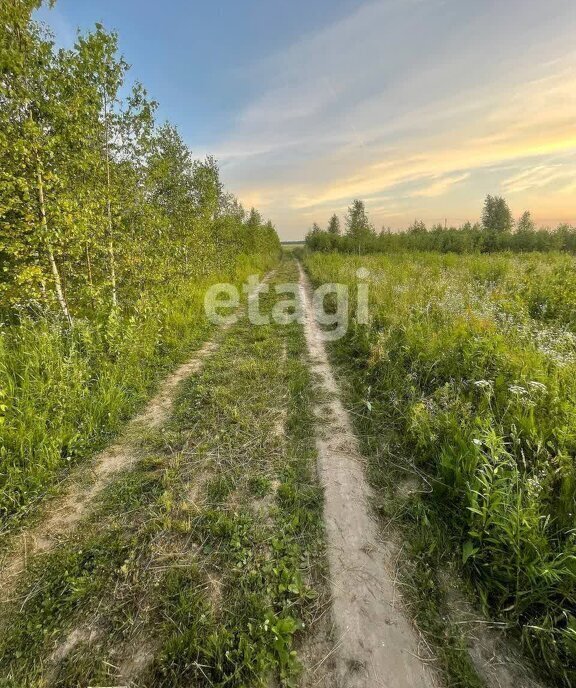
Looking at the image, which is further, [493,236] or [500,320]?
[493,236]

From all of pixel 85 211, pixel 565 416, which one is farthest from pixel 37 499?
pixel 565 416

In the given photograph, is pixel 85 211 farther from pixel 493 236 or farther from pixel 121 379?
pixel 493 236

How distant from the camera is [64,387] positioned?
4.04 metres

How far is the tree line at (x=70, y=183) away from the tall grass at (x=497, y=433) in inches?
197

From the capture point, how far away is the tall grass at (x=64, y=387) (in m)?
3.17

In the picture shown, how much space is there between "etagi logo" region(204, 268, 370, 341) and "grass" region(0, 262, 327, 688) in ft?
15.4

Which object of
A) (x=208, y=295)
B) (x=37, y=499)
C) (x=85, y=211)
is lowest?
(x=37, y=499)

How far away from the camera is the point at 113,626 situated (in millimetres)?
2039

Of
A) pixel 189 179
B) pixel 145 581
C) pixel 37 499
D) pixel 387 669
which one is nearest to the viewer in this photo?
pixel 387 669

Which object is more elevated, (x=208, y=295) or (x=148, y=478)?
(x=208, y=295)

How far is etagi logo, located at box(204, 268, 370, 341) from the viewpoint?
833 centimetres

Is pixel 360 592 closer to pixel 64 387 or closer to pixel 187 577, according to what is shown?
pixel 187 577

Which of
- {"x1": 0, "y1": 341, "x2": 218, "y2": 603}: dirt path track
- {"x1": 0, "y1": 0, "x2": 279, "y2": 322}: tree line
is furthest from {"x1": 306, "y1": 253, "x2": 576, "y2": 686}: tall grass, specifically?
{"x1": 0, "y1": 0, "x2": 279, "y2": 322}: tree line

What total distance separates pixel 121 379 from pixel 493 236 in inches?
1486
